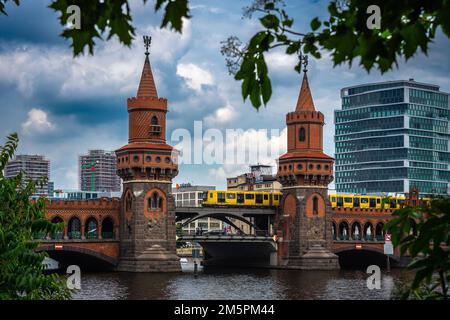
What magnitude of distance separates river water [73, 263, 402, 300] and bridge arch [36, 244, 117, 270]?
3.01m

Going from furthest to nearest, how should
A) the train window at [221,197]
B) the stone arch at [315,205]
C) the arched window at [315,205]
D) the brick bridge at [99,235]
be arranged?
the train window at [221,197], the arched window at [315,205], the stone arch at [315,205], the brick bridge at [99,235]

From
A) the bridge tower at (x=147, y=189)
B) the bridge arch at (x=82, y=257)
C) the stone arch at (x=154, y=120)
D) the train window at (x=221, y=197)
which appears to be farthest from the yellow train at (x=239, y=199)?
the bridge arch at (x=82, y=257)

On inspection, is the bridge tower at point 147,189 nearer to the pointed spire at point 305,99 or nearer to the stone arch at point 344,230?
the pointed spire at point 305,99

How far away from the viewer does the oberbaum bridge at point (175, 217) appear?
276ft

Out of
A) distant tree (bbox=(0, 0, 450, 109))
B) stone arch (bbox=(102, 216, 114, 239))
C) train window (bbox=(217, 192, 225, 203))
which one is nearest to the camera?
distant tree (bbox=(0, 0, 450, 109))

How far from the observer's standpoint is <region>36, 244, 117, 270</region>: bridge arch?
83312mm

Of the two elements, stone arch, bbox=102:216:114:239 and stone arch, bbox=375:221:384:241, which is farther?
stone arch, bbox=375:221:384:241

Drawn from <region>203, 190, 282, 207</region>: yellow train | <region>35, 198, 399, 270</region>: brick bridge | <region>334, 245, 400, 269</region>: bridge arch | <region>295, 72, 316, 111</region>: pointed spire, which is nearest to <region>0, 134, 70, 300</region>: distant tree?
<region>35, 198, 399, 270</region>: brick bridge

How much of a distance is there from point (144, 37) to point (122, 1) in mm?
82803

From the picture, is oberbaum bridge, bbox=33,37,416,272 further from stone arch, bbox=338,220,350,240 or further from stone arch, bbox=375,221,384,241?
stone arch, bbox=338,220,350,240

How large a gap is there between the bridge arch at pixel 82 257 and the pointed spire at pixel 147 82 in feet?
58.5
